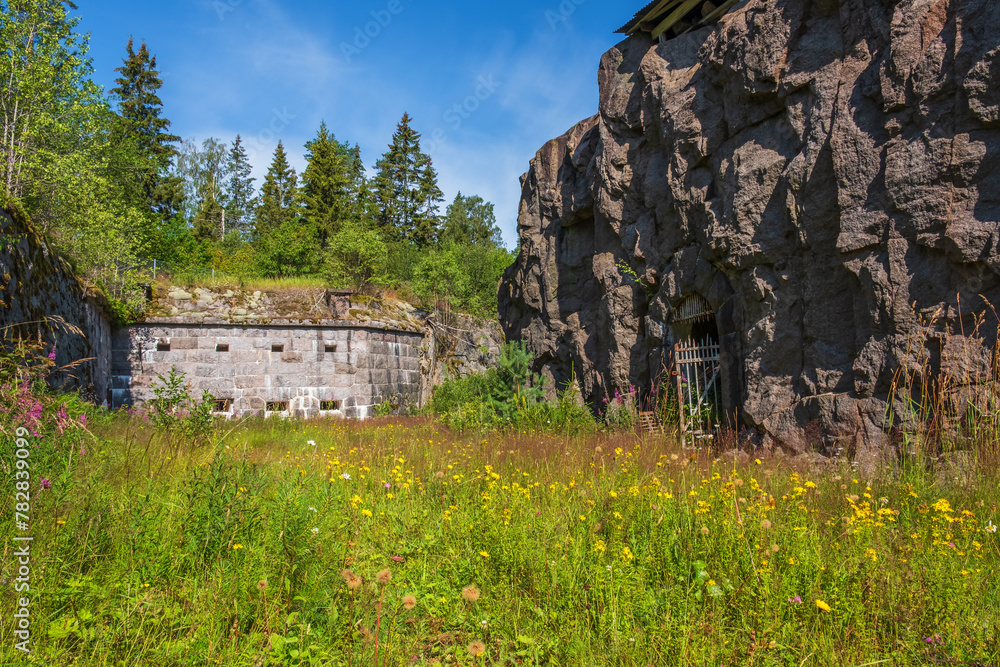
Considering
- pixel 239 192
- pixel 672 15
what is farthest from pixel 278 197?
pixel 672 15

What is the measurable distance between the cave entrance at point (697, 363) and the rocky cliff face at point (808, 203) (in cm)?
29

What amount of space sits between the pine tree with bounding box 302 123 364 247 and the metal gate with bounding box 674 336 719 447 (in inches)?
1129

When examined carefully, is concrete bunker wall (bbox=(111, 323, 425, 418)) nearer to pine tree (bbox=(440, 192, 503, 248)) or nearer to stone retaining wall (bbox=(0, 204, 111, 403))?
stone retaining wall (bbox=(0, 204, 111, 403))

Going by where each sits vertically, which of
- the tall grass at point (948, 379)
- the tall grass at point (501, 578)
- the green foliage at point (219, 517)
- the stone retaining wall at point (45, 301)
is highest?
the stone retaining wall at point (45, 301)

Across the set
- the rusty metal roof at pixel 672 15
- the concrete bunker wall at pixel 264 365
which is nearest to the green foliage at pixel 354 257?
the concrete bunker wall at pixel 264 365

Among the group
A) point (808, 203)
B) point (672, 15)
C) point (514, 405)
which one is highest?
point (672, 15)

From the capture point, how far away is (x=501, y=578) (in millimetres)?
3018

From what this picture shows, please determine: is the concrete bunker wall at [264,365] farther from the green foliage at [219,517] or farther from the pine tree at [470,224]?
the pine tree at [470,224]

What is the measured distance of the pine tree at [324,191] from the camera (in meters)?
35.4

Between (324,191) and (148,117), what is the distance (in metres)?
12.7

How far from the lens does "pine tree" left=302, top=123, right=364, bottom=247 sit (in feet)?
116

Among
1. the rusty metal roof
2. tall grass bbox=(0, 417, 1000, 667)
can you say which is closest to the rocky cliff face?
the rusty metal roof

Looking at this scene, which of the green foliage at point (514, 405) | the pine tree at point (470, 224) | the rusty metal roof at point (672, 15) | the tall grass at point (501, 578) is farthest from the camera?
the pine tree at point (470, 224)

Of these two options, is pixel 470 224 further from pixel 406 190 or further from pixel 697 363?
pixel 697 363
